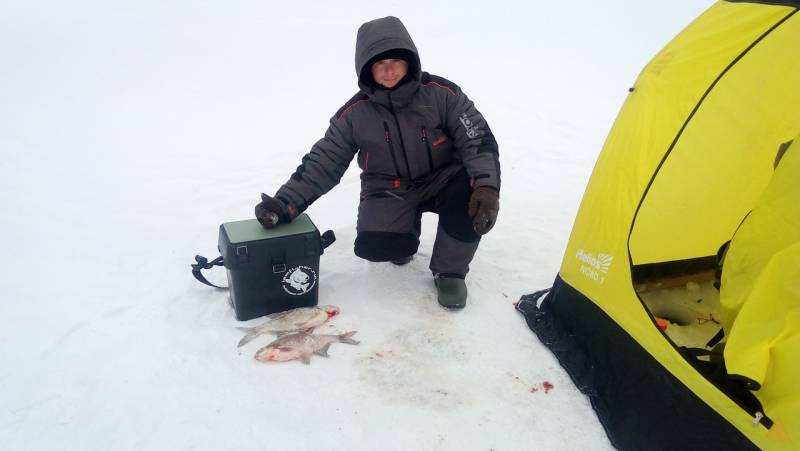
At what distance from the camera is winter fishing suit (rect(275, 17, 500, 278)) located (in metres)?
2.28

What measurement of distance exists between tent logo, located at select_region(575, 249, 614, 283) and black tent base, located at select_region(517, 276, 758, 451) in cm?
11

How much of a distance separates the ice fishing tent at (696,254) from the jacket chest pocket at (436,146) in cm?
67

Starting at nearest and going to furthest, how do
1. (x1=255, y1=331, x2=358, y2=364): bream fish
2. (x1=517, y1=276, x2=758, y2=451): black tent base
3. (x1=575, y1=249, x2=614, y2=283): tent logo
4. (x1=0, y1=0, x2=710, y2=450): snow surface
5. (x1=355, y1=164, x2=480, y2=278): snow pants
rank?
(x1=517, y1=276, x2=758, y2=451): black tent base, (x1=0, y1=0, x2=710, y2=450): snow surface, (x1=575, y1=249, x2=614, y2=283): tent logo, (x1=255, y1=331, x2=358, y2=364): bream fish, (x1=355, y1=164, x2=480, y2=278): snow pants

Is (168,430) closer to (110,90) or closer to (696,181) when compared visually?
(696,181)

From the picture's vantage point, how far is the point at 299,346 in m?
2.11

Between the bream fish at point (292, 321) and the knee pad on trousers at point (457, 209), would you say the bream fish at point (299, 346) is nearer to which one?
the bream fish at point (292, 321)

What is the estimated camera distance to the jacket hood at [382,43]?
2.15 m

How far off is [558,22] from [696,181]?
8.98 meters

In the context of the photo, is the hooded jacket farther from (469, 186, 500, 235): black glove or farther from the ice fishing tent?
the ice fishing tent

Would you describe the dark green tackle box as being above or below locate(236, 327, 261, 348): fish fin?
above

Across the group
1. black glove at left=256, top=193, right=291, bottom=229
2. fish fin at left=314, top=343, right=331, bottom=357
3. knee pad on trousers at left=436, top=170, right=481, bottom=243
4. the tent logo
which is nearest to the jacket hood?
knee pad on trousers at left=436, top=170, right=481, bottom=243

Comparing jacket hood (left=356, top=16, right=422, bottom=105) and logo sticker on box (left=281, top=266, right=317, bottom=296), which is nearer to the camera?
jacket hood (left=356, top=16, right=422, bottom=105)

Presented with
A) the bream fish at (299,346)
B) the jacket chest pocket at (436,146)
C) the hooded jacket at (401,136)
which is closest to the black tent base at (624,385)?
the hooded jacket at (401,136)

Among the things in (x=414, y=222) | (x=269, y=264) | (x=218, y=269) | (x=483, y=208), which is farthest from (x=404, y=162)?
(x=218, y=269)
